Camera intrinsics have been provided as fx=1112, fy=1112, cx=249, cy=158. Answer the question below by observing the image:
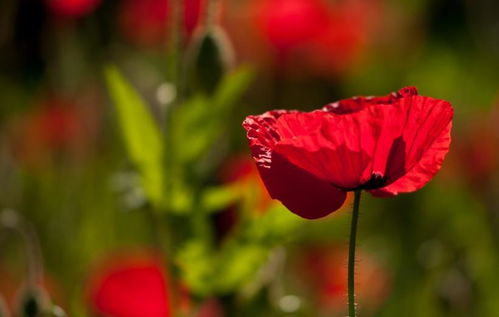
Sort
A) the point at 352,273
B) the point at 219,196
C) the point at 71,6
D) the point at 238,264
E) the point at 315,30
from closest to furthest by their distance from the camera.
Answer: the point at 352,273
the point at 238,264
the point at 219,196
the point at 71,6
the point at 315,30

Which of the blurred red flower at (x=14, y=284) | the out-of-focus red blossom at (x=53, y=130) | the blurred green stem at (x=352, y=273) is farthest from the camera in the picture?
the out-of-focus red blossom at (x=53, y=130)

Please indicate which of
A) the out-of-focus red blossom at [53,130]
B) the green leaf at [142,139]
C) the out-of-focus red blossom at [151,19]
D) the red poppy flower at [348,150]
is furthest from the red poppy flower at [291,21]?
the red poppy flower at [348,150]

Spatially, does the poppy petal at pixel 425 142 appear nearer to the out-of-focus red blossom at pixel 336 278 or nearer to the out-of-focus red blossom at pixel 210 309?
the out-of-focus red blossom at pixel 210 309

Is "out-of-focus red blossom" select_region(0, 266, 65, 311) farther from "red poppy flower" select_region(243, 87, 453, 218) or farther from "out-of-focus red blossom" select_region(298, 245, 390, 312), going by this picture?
"red poppy flower" select_region(243, 87, 453, 218)

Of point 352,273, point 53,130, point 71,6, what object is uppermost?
point 71,6

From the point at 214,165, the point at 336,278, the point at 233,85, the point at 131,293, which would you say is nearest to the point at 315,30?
the point at 336,278

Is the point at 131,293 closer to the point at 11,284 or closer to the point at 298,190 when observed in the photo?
the point at 11,284
